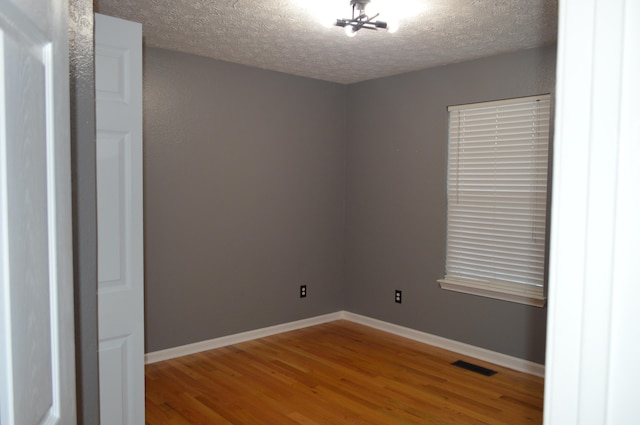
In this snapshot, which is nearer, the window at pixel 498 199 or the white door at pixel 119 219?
the white door at pixel 119 219

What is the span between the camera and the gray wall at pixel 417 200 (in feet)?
12.7

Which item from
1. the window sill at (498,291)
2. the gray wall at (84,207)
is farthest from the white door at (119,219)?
the window sill at (498,291)

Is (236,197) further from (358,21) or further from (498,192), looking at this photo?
(498,192)

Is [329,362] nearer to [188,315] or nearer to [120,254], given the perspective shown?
[188,315]

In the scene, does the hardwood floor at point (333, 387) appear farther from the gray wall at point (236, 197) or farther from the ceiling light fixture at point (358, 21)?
the ceiling light fixture at point (358, 21)

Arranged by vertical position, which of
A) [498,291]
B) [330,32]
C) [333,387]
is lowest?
[333,387]

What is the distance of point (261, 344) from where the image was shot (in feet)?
14.4

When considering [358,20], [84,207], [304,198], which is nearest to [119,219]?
[84,207]

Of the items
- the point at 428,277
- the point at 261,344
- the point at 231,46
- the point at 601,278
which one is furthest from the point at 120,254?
the point at 428,277

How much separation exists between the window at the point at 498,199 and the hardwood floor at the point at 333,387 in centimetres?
69

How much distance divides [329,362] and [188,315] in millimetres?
1219

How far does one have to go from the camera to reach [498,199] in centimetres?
399

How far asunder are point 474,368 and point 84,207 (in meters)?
3.29

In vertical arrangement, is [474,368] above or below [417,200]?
below
